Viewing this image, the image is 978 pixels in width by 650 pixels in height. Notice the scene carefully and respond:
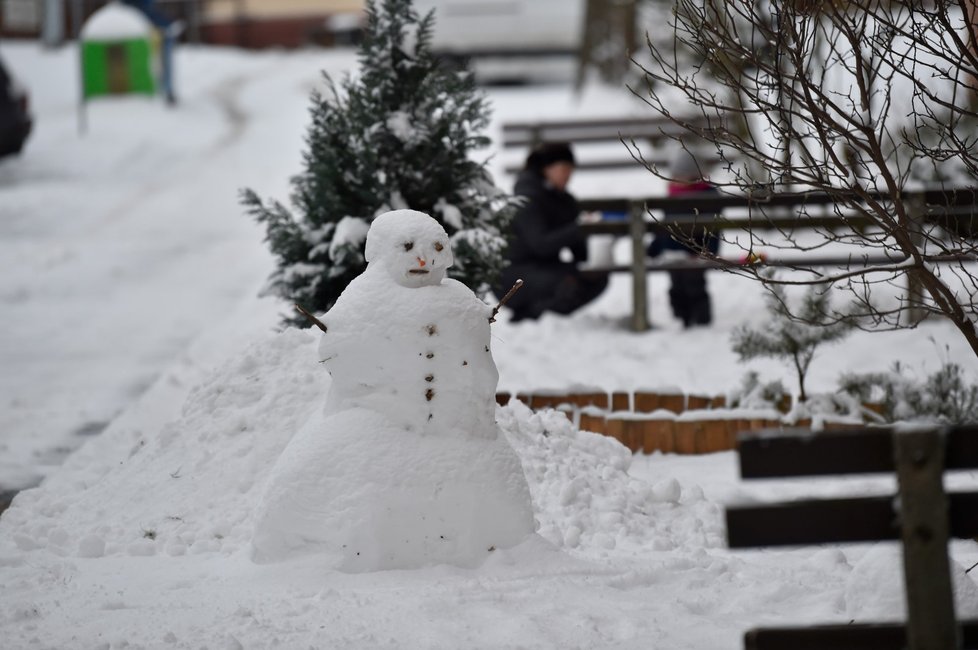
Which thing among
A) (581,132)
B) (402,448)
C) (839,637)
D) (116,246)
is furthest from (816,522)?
(581,132)

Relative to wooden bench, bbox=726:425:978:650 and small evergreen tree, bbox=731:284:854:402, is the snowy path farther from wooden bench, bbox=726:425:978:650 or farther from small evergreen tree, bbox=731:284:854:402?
wooden bench, bbox=726:425:978:650

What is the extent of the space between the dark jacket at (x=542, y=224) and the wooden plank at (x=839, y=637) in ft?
21.0

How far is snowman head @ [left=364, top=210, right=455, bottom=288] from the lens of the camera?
16.2 ft

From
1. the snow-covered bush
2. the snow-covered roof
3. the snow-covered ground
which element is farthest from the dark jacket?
the snow-covered roof

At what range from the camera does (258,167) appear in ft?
59.9

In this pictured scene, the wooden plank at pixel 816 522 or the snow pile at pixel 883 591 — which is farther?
the snow pile at pixel 883 591

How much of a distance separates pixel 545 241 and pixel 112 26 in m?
13.9

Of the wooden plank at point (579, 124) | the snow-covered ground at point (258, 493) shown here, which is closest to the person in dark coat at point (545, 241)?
the snow-covered ground at point (258, 493)

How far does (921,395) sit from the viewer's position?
23.4 feet

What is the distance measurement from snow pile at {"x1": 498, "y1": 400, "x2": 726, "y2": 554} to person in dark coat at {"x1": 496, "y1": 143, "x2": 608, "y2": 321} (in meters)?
3.45

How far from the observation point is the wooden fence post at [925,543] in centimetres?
336

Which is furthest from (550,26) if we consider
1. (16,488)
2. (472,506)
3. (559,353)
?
(472,506)

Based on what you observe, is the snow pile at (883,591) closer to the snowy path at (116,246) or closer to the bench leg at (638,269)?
the snowy path at (116,246)

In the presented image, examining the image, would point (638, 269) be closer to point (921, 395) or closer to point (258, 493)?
point (921, 395)
